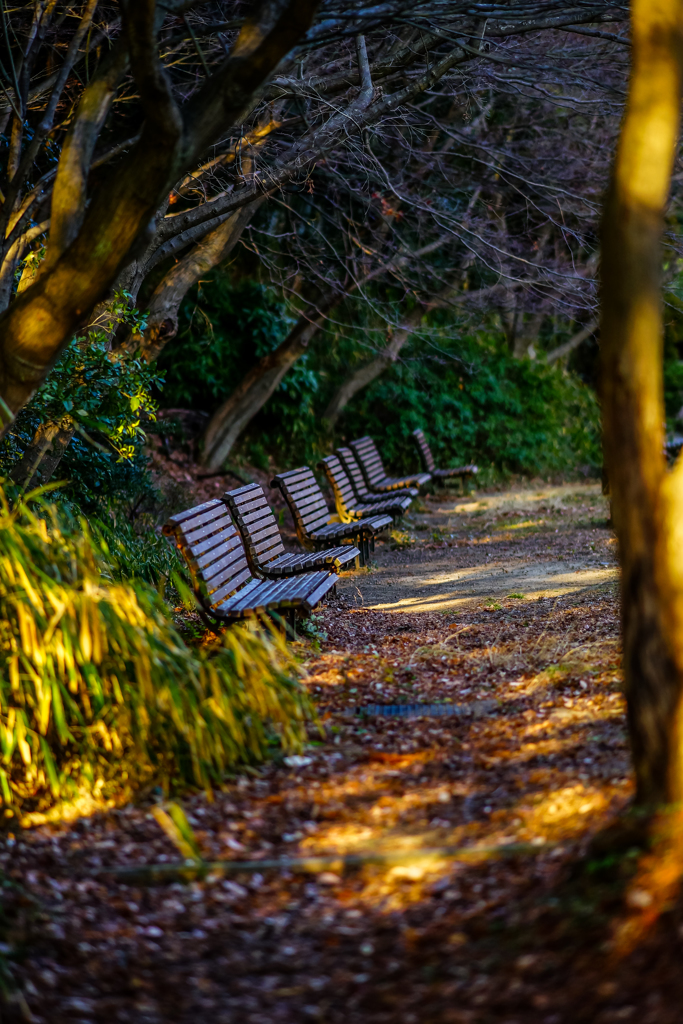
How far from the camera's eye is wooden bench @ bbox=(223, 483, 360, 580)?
6.40 m

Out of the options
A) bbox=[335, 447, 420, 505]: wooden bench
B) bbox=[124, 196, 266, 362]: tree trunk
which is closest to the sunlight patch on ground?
bbox=[335, 447, 420, 505]: wooden bench

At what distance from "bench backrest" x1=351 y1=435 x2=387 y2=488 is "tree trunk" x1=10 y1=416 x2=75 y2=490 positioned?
473cm

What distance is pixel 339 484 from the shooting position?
9758mm

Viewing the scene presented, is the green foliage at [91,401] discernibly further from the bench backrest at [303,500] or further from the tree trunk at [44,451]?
the bench backrest at [303,500]

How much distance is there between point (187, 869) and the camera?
10.4 feet

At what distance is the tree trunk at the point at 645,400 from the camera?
2730mm

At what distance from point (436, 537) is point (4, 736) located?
6.91m

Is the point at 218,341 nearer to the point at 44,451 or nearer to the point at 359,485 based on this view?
the point at 359,485

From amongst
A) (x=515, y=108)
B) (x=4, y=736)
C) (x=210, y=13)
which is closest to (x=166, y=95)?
(x=4, y=736)

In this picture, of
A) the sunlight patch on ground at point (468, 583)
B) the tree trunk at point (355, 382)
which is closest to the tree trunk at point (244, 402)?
the tree trunk at point (355, 382)

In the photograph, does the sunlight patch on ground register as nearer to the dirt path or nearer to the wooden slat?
the dirt path

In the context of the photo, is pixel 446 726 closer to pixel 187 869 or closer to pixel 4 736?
pixel 187 869

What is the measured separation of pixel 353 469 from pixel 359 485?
0.20 m

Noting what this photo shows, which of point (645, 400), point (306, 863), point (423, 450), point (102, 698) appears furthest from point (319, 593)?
point (423, 450)
